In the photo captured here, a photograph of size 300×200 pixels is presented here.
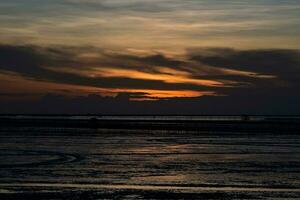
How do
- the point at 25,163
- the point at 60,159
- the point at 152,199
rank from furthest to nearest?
the point at 60,159, the point at 25,163, the point at 152,199

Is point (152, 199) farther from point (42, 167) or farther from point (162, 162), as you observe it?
point (162, 162)

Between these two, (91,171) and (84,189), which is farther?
(91,171)

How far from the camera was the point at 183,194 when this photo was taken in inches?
737

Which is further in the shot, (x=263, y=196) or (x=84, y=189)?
(x=84, y=189)

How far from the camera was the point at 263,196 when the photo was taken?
1834cm

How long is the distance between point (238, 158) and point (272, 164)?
141 inches

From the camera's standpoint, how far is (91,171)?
25.2 m

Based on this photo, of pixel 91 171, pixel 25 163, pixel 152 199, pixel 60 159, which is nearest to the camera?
pixel 152 199

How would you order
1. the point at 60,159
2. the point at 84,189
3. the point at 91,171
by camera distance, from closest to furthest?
the point at 84,189 → the point at 91,171 → the point at 60,159

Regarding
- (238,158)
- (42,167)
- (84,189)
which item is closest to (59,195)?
(84,189)

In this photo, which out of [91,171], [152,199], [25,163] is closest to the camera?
[152,199]

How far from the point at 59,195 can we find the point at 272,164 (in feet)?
43.8

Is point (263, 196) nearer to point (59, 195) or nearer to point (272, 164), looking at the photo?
point (59, 195)

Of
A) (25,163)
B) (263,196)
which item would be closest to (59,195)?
(263,196)
